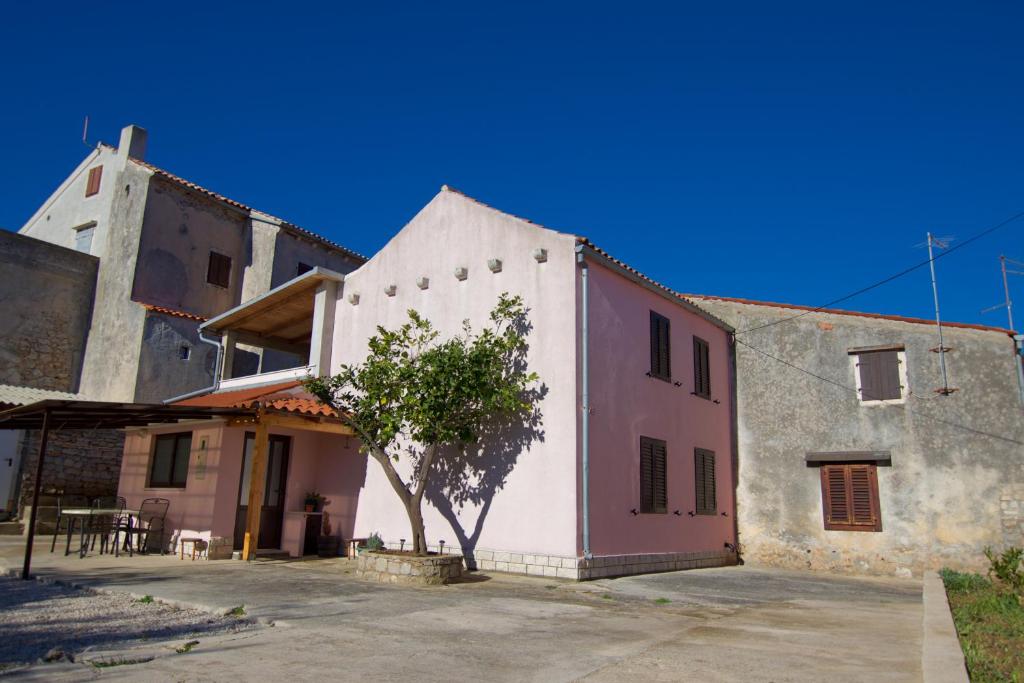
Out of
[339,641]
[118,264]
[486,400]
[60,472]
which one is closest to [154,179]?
[118,264]

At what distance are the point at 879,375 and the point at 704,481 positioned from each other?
4191mm

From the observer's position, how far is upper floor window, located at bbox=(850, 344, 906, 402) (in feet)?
49.1

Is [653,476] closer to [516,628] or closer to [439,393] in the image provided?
[439,393]

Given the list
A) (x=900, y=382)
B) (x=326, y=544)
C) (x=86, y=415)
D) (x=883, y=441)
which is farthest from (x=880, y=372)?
(x=86, y=415)

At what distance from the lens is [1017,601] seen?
8.84m

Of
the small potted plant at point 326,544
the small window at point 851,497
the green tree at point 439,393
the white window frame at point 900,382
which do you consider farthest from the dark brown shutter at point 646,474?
the small potted plant at point 326,544

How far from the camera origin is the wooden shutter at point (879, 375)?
14961mm

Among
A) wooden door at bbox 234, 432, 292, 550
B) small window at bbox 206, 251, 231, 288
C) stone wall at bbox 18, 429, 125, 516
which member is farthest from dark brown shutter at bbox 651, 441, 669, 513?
small window at bbox 206, 251, 231, 288

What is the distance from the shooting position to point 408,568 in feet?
33.8

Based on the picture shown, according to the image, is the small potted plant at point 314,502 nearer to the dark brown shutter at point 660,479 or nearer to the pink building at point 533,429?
the pink building at point 533,429

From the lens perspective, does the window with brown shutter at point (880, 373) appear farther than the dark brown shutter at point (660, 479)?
Yes

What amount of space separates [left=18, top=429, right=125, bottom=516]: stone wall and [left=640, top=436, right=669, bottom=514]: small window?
14.0m

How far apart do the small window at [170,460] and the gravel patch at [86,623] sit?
18.9 ft

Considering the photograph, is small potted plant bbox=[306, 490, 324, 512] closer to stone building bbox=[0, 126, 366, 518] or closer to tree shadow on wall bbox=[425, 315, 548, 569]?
tree shadow on wall bbox=[425, 315, 548, 569]
